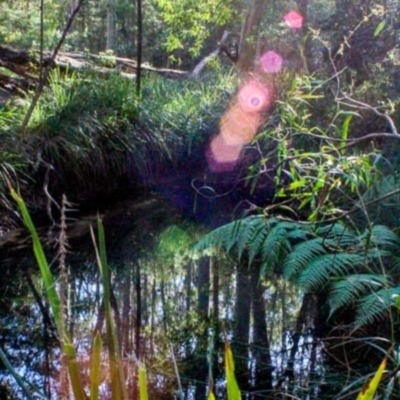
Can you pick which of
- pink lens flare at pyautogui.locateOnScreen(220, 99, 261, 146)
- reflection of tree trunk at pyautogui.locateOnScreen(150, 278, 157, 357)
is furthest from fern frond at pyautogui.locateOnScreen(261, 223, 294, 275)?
pink lens flare at pyautogui.locateOnScreen(220, 99, 261, 146)

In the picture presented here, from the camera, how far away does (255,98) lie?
23.4ft

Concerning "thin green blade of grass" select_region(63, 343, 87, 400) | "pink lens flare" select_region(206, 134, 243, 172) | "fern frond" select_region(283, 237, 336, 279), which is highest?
"pink lens flare" select_region(206, 134, 243, 172)

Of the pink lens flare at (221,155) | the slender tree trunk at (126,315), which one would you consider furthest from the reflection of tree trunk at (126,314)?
the pink lens flare at (221,155)

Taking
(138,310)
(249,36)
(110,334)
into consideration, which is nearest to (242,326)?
(138,310)

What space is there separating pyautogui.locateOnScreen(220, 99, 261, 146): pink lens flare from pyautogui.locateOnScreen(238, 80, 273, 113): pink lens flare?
0.07m

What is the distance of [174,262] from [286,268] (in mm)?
1609

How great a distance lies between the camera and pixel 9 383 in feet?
8.27

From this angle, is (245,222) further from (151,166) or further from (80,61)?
(80,61)

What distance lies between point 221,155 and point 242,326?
4.20 m

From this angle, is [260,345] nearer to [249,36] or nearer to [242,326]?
[242,326]

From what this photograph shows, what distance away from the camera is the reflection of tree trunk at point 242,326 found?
2.68m

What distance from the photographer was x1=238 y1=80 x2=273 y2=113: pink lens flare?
7.05 m

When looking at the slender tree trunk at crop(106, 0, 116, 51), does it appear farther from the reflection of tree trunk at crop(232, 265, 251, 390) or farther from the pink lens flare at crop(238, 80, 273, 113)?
the reflection of tree trunk at crop(232, 265, 251, 390)

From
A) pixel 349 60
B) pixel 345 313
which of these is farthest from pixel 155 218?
pixel 349 60
